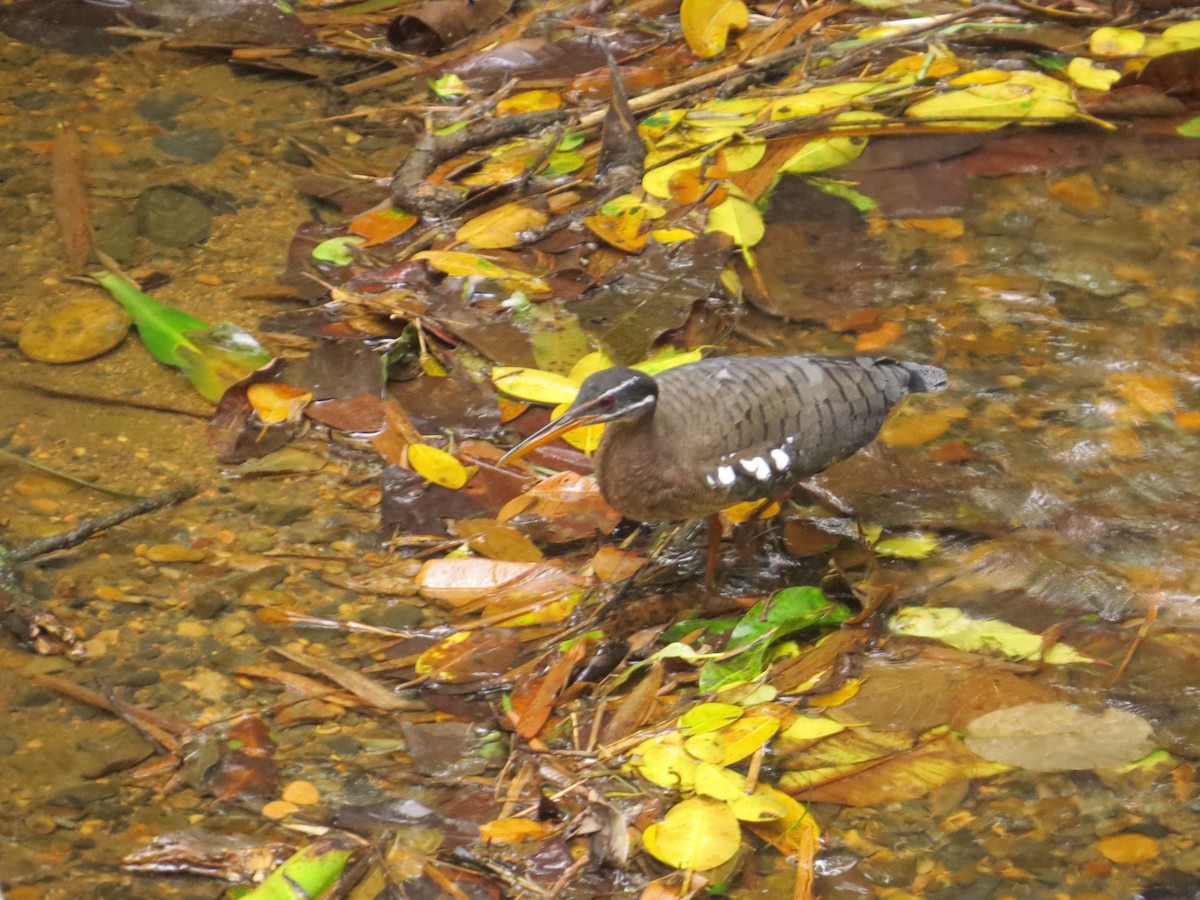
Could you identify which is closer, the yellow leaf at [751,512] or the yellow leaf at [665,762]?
the yellow leaf at [665,762]

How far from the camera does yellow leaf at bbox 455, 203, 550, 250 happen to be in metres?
5.46

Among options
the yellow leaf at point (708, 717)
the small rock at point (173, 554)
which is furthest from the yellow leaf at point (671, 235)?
the yellow leaf at point (708, 717)

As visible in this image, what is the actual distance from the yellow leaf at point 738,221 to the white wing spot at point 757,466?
1.53 meters

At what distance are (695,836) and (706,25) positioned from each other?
462 cm

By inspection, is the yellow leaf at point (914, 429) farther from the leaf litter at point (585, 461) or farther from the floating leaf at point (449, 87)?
the floating leaf at point (449, 87)

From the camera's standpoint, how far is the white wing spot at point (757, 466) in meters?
3.86

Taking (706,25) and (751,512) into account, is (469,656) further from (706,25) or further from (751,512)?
(706,25)

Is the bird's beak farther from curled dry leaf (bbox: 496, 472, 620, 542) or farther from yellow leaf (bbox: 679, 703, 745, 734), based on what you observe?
yellow leaf (bbox: 679, 703, 745, 734)

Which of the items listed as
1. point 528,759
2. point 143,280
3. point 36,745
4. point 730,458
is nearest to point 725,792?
point 528,759

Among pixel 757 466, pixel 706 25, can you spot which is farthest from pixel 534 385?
pixel 706 25

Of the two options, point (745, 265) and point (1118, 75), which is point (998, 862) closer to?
point (745, 265)

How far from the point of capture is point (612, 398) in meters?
3.78

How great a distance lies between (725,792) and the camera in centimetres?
318

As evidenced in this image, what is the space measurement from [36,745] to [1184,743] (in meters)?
2.89
